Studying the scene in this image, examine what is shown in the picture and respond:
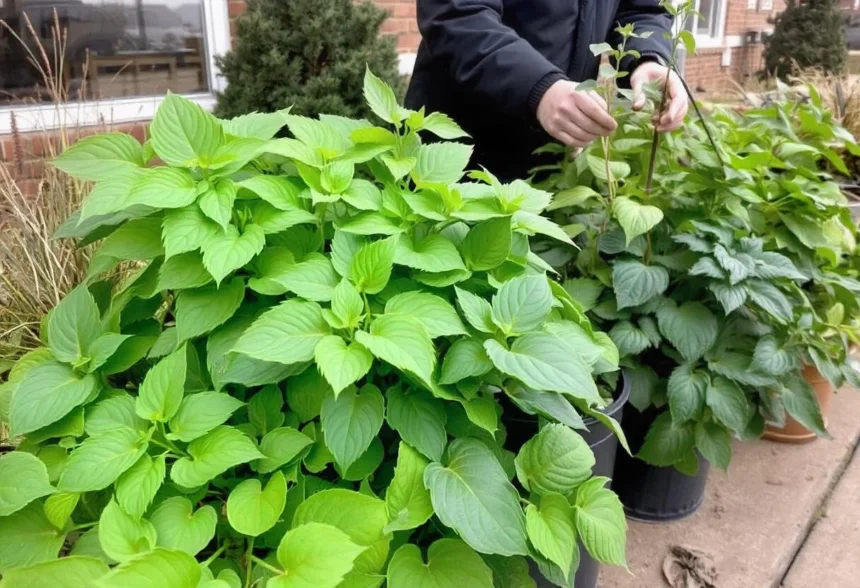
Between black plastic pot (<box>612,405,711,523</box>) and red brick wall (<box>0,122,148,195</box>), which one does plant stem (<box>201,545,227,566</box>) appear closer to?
black plastic pot (<box>612,405,711,523</box>)

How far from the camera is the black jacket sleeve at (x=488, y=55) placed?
1662 millimetres

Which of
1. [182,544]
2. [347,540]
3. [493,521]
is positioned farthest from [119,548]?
[493,521]

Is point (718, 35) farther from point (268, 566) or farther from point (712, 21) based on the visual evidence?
point (268, 566)

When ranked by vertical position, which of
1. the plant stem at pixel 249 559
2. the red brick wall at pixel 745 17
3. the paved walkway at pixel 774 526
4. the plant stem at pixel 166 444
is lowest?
the paved walkway at pixel 774 526

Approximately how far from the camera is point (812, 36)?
871cm

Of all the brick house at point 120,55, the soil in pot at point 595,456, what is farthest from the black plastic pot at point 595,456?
the brick house at point 120,55

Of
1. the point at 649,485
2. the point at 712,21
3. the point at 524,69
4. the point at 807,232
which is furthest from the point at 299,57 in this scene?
the point at 712,21

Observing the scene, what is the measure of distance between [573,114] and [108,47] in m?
2.69

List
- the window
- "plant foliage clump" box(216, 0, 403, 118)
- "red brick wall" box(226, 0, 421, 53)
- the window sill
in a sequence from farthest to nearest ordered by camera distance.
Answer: the window < "red brick wall" box(226, 0, 421, 53) < "plant foliage clump" box(216, 0, 403, 118) < the window sill

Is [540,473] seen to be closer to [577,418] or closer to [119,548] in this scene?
[577,418]

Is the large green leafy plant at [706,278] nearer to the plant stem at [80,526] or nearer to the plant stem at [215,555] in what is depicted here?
the plant stem at [215,555]

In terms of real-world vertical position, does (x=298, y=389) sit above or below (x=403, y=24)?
below

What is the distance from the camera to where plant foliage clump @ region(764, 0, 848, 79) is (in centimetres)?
→ 867

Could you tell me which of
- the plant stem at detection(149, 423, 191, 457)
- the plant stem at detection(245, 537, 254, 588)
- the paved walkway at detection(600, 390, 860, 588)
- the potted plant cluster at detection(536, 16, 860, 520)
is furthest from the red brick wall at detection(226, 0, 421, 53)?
the plant stem at detection(245, 537, 254, 588)
